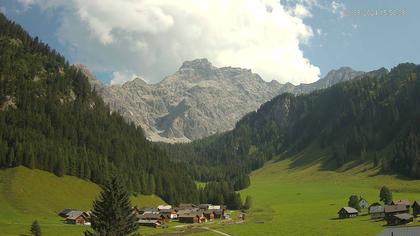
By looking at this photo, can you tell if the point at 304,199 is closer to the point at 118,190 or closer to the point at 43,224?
the point at 43,224

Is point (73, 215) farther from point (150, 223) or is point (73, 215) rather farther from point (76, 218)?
point (150, 223)

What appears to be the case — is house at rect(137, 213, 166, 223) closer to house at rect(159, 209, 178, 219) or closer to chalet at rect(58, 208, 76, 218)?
house at rect(159, 209, 178, 219)

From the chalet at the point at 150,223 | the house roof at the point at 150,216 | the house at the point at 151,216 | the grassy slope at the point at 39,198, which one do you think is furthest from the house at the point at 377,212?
the grassy slope at the point at 39,198

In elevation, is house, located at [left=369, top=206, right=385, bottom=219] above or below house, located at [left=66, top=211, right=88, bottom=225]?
below

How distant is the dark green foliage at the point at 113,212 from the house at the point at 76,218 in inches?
2717

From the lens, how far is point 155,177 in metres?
198

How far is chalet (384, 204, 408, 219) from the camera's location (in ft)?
372

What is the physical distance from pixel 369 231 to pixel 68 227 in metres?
67.9

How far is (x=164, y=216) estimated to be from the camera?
149 metres

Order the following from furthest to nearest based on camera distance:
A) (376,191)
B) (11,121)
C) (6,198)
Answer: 1. (376,191)
2. (11,121)
3. (6,198)

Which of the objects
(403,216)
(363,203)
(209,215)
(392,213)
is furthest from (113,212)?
(363,203)

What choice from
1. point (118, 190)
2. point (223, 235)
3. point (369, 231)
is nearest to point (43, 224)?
point (223, 235)

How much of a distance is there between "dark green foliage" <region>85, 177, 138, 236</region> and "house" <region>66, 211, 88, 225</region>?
226ft

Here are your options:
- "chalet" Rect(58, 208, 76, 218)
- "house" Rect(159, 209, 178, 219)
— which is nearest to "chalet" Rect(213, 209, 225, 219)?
"house" Rect(159, 209, 178, 219)
